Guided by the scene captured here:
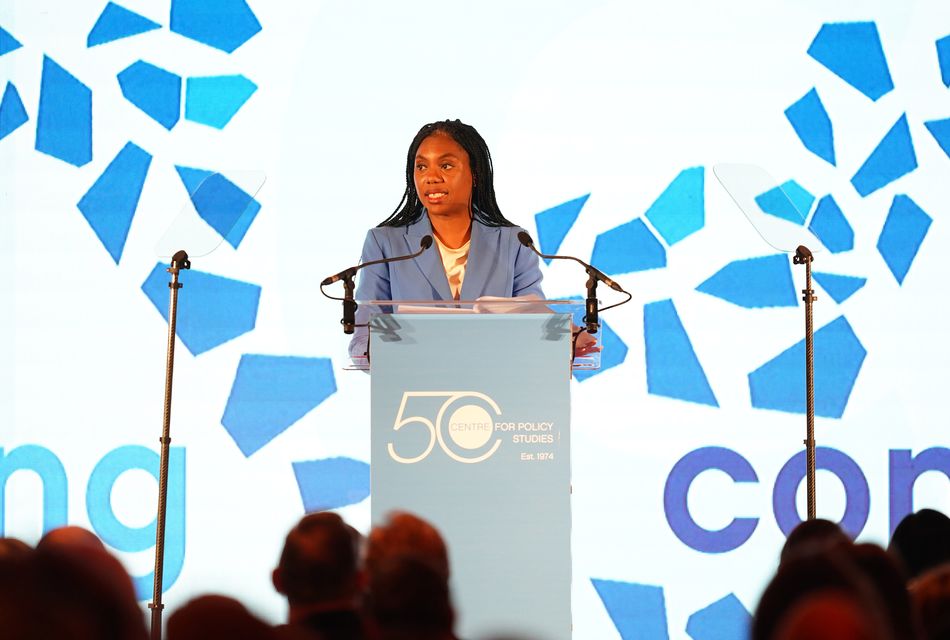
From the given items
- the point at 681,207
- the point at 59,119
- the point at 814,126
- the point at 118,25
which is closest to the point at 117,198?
the point at 59,119

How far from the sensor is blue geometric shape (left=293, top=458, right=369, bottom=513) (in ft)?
17.7

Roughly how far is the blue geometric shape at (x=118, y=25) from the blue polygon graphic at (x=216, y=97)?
340 millimetres

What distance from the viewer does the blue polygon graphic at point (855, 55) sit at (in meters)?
5.58

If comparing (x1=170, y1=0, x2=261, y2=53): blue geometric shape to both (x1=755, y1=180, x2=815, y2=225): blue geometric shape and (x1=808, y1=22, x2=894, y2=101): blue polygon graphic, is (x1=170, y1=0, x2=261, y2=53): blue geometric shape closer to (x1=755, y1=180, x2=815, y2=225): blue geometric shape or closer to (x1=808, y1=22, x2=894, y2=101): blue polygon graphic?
(x1=755, y1=180, x2=815, y2=225): blue geometric shape

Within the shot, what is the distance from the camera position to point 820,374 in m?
5.54

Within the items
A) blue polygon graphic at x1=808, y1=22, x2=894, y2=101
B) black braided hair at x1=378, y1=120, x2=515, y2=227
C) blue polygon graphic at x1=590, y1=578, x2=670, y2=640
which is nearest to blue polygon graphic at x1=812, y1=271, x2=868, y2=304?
blue polygon graphic at x1=808, y1=22, x2=894, y2=101

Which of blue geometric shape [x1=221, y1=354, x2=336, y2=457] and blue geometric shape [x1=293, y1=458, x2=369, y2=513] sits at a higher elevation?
blue geometric shape [x1=221, y1=354, x2=336, y2=457]

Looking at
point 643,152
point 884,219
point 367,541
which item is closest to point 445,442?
point 367,541

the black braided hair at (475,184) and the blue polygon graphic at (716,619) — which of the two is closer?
the black braided hair at (475,184)

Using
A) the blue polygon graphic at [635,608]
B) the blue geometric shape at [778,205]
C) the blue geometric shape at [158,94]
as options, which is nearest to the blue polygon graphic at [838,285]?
the blue geometric shape at [778,205]

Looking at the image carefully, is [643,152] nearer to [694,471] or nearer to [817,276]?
[817,276]

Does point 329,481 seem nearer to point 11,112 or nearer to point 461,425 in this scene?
point 11,112

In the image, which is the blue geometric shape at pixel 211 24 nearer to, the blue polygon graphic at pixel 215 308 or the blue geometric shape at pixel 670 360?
the blue polygon graphic at pixel 215 308

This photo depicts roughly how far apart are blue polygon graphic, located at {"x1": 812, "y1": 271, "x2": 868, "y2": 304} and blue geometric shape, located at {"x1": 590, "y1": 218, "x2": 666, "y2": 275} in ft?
2.50
